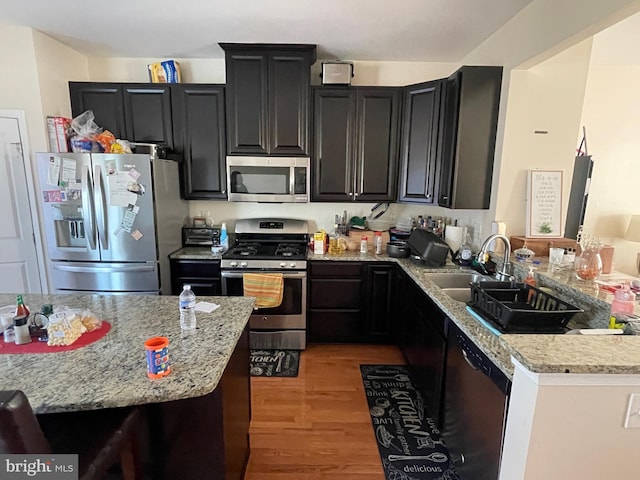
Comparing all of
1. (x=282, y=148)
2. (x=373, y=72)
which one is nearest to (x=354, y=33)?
(x=373, y=72)

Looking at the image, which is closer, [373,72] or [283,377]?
[283,377]

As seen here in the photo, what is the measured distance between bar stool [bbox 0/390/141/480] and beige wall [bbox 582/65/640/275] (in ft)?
13.7

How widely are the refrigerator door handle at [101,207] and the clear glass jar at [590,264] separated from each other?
3.24m

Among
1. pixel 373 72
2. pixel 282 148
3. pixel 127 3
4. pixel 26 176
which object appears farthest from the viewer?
pixel 373 72

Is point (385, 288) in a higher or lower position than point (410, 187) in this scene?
lower

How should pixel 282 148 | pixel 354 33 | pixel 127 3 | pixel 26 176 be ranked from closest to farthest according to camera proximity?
pixel 127 3, pixel 354 33, pixel 26 176, pixel 282 148

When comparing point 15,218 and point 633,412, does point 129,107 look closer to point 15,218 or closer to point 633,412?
point 15,218

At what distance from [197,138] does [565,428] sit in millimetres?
3150

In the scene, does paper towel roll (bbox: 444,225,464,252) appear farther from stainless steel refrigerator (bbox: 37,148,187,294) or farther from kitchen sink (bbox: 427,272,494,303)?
stainless steel refrigerator (bbox: 37,148,187,294)

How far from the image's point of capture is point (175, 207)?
309 cm

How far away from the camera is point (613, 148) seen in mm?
3332

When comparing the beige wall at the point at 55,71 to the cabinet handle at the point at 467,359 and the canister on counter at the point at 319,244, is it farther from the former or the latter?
the cabinet handle at the point at 467,359

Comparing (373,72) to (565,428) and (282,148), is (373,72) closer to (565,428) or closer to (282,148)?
(282,148)

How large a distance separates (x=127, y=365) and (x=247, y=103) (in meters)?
2.41
